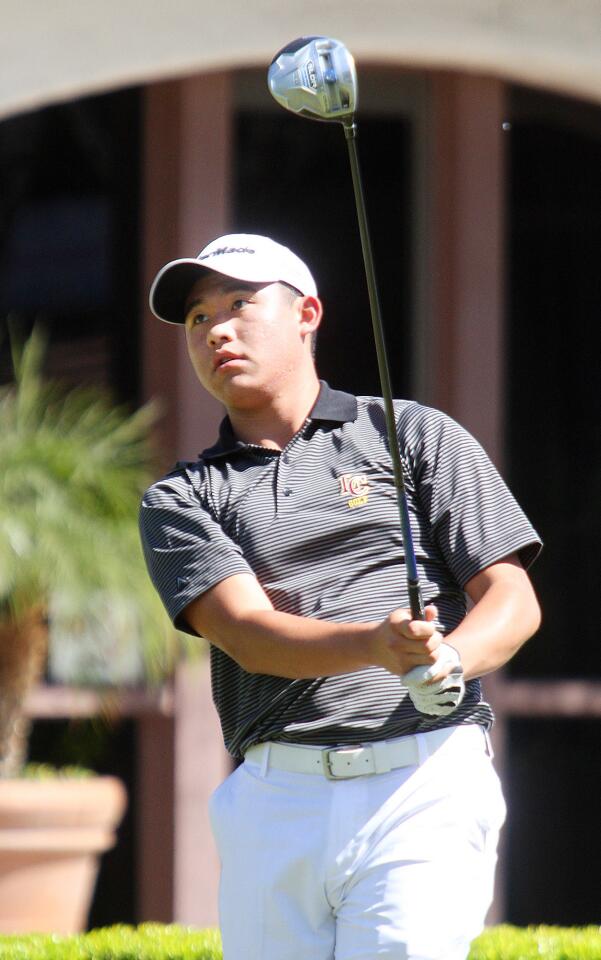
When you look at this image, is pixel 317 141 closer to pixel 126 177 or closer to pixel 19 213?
pixel 126 177

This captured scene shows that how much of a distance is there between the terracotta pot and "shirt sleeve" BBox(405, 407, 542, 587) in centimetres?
367

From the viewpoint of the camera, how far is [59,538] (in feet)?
20.5

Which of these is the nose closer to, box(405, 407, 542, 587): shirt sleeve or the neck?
the neck

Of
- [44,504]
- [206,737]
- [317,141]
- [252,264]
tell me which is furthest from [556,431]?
[252,264]

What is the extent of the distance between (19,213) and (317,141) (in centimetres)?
145

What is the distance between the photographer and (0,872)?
644 cm

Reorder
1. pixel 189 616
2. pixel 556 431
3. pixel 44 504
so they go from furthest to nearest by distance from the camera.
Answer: pixel 556 431
pixel 44 504
pixel 189 616

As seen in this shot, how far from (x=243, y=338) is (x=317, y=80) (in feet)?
2.18

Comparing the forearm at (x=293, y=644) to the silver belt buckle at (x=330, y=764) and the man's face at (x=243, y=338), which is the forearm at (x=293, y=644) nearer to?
the silver belt buckle at (x=330, y=764)

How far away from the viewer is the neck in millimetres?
3389

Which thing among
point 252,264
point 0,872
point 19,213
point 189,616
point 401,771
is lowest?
point 0,872

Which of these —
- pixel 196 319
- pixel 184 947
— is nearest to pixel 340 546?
pixel 196 319

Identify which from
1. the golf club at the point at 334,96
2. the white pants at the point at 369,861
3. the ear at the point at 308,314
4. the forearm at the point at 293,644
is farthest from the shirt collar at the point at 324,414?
the white pants at the point at 369,861

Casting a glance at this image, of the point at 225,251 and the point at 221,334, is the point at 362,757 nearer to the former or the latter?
the point at 221,334
